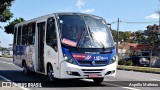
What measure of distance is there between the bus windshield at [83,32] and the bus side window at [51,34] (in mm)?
504

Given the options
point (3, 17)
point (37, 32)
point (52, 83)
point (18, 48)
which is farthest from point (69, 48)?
point (3, 17)

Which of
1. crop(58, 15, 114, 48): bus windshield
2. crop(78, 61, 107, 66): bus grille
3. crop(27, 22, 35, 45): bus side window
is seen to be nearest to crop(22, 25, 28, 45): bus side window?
crop(27, 22, 35, 45): bus side window

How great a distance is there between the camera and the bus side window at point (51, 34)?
14680mm

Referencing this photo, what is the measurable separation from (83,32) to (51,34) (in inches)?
56.9

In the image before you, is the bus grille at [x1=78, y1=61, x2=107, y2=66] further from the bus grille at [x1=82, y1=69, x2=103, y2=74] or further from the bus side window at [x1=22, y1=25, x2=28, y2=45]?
the bus side window at [x1=22, y1=25, x2=28, y2=45]

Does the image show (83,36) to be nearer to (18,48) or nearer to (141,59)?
(18,48)

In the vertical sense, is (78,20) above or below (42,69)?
above

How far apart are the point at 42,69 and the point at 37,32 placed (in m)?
1.86

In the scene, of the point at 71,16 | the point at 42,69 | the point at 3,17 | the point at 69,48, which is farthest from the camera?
the point at 3,17

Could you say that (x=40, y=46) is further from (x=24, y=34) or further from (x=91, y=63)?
(x=91, y=63)

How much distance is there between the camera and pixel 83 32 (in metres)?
14.4

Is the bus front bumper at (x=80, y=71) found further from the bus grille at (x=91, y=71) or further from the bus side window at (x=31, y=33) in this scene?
the bus side window at (x=31, y=33)

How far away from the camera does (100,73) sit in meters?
14.2

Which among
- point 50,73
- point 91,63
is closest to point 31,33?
point 50,73
